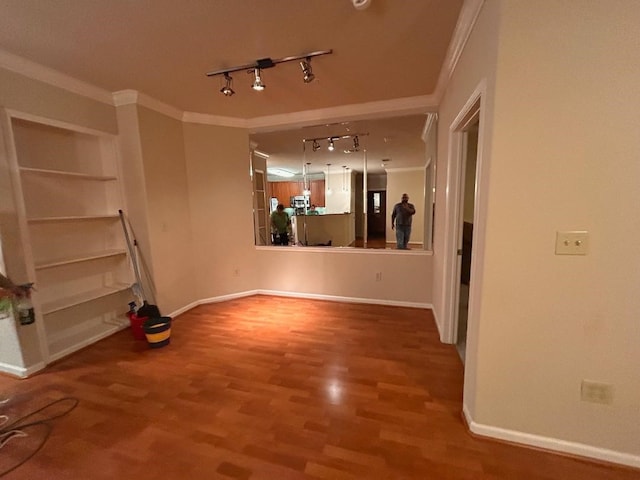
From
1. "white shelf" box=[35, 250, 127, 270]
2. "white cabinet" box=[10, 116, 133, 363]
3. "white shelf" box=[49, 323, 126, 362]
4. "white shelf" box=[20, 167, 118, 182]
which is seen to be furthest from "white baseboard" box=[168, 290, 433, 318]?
"white shelf" box=[20, 167, 118, 182]

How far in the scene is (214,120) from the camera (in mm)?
3648

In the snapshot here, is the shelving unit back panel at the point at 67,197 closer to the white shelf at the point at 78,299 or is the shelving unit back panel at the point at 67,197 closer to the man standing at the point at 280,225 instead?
the white shelf at the point at 78,299

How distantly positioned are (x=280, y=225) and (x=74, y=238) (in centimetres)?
264

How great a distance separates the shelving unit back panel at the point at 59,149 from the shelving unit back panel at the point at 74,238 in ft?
1.86

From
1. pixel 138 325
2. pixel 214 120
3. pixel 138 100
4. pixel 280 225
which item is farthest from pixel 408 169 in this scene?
pixel 138 325

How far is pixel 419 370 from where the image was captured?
230 centimetres

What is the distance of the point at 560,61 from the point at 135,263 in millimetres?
3871

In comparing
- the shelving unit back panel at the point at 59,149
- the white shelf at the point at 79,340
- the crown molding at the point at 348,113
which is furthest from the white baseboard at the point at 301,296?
the crown molding at the point at 348,113

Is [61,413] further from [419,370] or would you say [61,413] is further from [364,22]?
[364,22]

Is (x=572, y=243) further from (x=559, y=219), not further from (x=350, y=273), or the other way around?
(x=350, y=273)

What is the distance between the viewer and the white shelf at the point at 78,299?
254cm

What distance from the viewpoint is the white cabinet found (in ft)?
8.31

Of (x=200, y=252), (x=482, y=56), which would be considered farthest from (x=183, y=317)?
(x=482, y=56)

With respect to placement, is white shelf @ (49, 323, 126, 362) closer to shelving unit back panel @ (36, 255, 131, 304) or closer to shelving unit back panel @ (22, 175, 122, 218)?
shelving unit back panel @ (36, 255, 131, 304)
